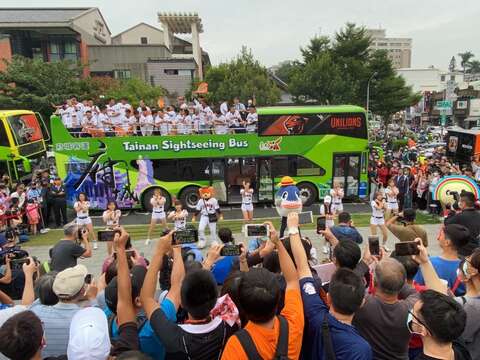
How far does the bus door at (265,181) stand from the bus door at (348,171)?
8.40 ft

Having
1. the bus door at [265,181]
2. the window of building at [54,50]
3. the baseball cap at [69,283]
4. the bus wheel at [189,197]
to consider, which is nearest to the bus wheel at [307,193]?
the bus door at [265,181]

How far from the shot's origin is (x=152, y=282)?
2.76 meters

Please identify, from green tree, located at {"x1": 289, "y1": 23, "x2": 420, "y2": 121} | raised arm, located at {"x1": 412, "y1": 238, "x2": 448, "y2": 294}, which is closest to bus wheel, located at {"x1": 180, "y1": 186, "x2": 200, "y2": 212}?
raised arm, located at {"x1": 412, "y1": 238, "x2": 448, "y2": 294}

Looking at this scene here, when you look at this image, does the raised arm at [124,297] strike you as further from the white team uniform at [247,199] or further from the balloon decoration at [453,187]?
the white team uniform at [247,199]

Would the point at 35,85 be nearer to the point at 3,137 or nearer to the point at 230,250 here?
the point at 3,137

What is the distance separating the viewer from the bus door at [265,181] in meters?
15.2

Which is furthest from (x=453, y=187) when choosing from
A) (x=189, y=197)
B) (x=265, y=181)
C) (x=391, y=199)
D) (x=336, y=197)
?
(x=189, y=197)

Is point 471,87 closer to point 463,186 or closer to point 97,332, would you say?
point 463,186

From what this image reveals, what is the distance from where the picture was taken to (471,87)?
5147cm

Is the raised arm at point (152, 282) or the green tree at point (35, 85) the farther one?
the green tree at point (35, 85)

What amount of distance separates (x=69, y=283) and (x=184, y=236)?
40.6 inches

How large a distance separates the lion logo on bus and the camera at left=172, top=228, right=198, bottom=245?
11.7m

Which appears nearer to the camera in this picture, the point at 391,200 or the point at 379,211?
the point at 379,211

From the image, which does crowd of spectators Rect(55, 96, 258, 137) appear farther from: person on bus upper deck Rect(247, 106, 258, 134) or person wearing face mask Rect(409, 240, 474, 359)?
person wearing face mask Rect(409, 240, 474, 359)
